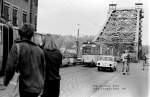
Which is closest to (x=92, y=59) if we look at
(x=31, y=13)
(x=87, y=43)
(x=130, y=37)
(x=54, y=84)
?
(x=87, y=43)

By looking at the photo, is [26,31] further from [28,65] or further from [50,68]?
[50,68]

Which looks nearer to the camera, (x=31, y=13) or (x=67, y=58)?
(x=67, y=58)

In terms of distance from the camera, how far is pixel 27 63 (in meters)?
4.06

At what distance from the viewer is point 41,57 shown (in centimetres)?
427

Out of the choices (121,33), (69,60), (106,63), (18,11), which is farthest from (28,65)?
(121,33)

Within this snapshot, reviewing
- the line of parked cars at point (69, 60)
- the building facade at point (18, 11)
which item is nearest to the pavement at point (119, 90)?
the line of parked cars at point (69, 60)

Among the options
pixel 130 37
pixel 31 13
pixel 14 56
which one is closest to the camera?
pixel 14 56

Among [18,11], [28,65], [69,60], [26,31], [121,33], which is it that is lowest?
[69,60]

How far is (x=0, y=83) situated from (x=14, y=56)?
6.46 m

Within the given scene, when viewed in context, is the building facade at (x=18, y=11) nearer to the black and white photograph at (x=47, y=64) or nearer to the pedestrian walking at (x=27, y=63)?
the black and white photograph at (x=47, y=64)

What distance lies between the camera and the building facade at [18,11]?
25516mm

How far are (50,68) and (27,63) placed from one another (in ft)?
4.90

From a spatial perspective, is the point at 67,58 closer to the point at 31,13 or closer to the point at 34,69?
the point at 31,13

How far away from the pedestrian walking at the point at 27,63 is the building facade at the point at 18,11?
19.7m
